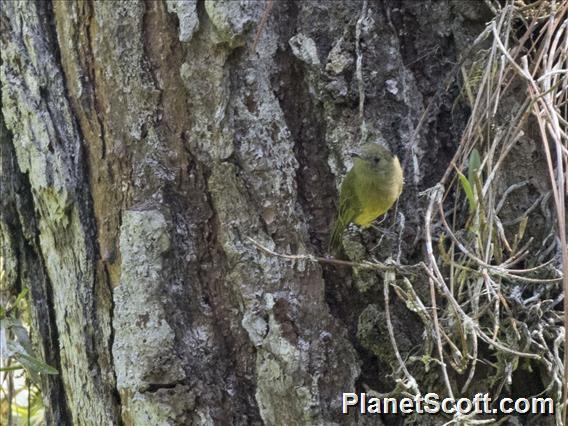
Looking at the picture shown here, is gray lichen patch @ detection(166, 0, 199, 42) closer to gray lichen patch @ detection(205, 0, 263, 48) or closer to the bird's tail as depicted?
gray lichen patch @ detection(205, 0, 263, 48)

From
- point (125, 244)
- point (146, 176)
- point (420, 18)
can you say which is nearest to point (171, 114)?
point (146, 176)

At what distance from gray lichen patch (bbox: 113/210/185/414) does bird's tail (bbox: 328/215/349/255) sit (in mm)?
407

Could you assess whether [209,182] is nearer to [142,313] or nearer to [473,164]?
[142,313]

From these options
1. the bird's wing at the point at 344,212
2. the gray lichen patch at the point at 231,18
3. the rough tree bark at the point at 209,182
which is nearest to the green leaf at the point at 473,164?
the rough tree bark at the point at 209,182

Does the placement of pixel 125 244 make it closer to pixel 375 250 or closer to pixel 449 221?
pixel 375 250

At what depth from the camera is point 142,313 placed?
2.20m

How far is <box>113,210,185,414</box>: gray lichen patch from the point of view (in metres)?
2.16

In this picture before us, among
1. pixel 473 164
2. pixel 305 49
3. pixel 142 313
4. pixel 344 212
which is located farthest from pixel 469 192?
pixel 142 313

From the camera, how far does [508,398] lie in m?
2.16

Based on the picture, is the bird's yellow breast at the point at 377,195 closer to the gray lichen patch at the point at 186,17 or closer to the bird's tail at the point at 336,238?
the bird's tail at the point at 336,238

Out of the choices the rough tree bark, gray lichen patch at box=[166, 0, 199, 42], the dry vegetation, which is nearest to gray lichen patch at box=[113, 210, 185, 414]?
the rough tree bark

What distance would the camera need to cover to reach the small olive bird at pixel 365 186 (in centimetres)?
223

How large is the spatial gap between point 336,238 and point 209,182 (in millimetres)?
353

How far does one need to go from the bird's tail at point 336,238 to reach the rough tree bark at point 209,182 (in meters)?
0.03
